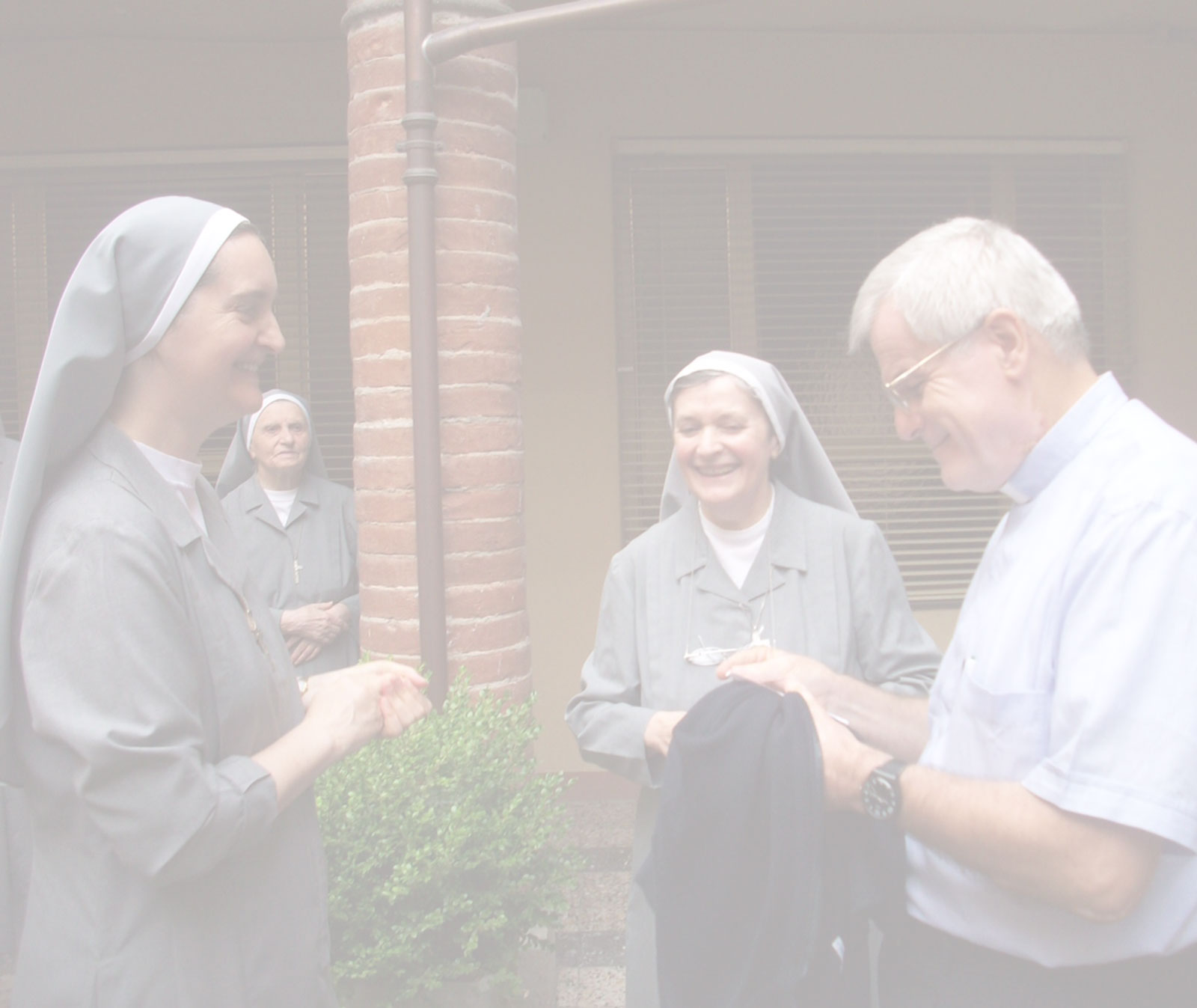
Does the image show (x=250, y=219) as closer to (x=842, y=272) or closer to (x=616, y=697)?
(x=842, y=272)

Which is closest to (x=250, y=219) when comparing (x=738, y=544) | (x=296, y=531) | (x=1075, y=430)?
(x=296, y=531)

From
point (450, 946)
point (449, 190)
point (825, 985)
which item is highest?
point (449, 190)

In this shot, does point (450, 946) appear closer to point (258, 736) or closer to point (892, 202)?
point (258, 736)

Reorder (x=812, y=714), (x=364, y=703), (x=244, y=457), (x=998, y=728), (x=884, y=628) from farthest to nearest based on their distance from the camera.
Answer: (x=244, y=457)
(x=884, y=628)
(x=364, y=703)
(x=812, y=714)
(x=998, y=728)

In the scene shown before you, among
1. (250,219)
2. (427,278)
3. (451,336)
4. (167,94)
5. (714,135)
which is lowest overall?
(451,336)

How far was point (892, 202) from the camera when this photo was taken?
642 cm

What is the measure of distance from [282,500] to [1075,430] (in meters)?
3.63

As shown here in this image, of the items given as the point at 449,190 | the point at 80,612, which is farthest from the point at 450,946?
the point at 449,190

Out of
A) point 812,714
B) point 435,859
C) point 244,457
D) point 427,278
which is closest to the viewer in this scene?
point 812,714

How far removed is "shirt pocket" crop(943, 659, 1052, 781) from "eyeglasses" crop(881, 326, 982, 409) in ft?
1.26

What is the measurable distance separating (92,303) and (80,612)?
1.43 ft

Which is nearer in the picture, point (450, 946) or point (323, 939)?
point (323, 939)

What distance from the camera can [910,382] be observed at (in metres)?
1.72

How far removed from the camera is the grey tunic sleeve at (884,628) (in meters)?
2.58
